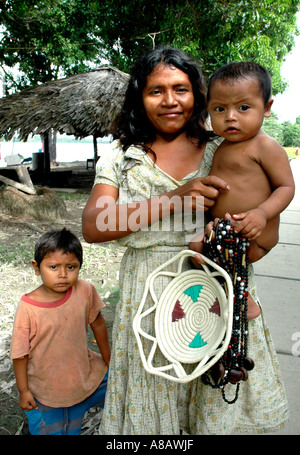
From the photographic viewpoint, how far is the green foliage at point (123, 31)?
21.1ft

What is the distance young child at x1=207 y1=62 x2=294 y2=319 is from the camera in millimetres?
1305

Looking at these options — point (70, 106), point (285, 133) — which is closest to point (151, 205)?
point (70, 106)

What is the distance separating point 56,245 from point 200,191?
2.42ft

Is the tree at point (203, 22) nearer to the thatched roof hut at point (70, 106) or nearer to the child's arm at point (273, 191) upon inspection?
the thatched roof hut at point (70, 106)

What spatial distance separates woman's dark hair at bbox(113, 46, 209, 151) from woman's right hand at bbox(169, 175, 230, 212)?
0.90 ft

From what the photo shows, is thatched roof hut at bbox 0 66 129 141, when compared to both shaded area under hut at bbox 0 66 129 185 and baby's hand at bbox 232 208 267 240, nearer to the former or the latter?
shaded area under hut at bbox 0 66 129 185

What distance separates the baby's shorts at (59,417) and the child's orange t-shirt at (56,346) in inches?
1.7

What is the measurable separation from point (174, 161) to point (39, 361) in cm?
104

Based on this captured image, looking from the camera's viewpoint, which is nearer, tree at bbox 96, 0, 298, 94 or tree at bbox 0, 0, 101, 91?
tree at bbox 96, 0, 298, 94

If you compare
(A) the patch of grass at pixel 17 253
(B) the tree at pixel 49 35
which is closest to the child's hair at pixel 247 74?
(A) the patch of grass at pixel 17 253

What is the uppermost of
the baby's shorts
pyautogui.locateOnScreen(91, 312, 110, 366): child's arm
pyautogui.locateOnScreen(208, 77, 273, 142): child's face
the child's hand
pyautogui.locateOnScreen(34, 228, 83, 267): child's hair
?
pyautogui.locateOnScreen(208, 77, 273, 142): child's face

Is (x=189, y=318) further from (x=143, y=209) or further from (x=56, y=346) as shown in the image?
(x=56, y=346)

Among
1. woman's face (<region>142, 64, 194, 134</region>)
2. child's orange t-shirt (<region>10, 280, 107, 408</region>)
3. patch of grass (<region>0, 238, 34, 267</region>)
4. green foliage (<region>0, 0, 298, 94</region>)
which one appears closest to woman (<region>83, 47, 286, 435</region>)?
woman's face (<region>142, 64, 194, 134</region>)
